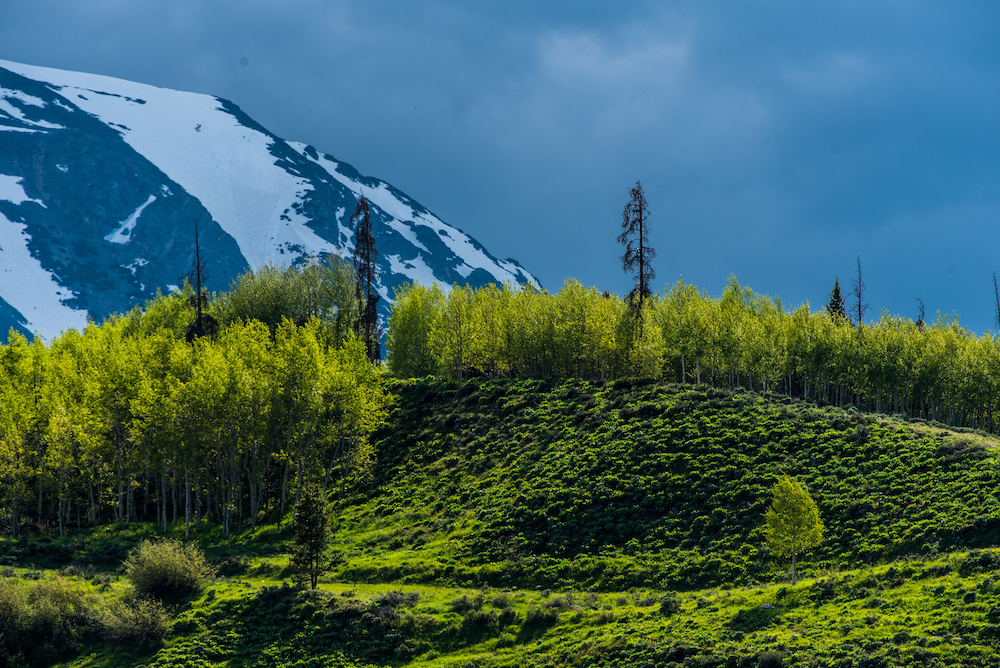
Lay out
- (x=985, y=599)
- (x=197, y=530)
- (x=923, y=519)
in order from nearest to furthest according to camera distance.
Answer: (x=985, y=599)
(x=923, y=519)
(x=197, y=530)

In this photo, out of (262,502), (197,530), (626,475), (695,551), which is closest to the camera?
(695,551)

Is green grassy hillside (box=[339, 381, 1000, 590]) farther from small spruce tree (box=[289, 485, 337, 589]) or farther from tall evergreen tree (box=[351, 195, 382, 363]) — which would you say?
tall evergreen tree (box=[351, 195, 382, 363])

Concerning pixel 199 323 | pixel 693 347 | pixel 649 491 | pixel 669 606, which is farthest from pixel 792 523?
pixel 199 323

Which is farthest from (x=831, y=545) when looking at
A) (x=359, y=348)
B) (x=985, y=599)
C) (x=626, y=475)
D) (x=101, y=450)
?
(x=101, y=450)

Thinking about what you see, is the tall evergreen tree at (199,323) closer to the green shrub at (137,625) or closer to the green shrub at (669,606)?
the green shrub at (137,625)

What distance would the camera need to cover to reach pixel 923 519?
130ft

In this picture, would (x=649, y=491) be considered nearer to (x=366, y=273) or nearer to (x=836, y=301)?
(x=366, y=273)

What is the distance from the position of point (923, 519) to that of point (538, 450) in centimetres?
2877

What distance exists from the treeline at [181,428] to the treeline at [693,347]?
20.8 meters

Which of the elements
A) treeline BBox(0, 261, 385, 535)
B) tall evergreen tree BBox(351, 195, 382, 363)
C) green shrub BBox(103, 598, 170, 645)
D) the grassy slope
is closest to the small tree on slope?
the grassy slope

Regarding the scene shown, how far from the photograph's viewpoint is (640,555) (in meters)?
44.2

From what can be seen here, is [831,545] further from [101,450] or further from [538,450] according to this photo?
[101,450]

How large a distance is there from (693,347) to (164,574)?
53.7m

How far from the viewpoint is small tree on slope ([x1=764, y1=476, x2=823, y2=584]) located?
122 ft
